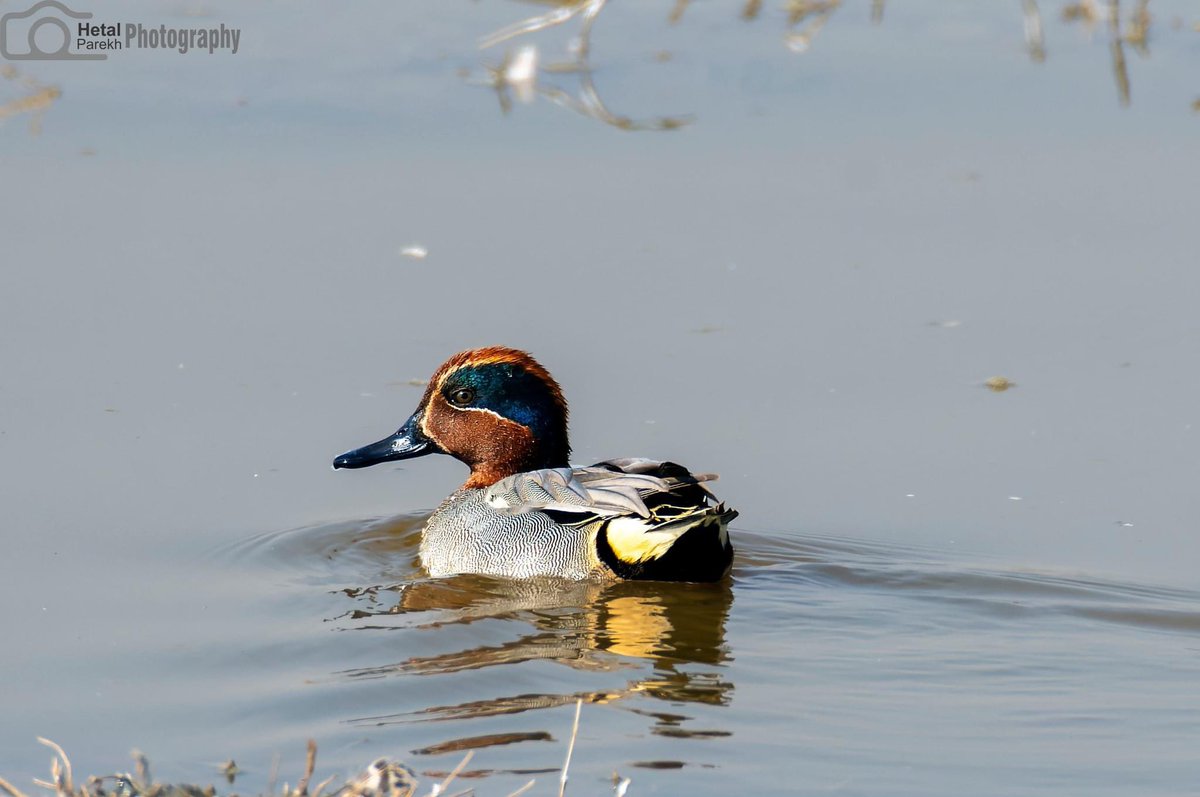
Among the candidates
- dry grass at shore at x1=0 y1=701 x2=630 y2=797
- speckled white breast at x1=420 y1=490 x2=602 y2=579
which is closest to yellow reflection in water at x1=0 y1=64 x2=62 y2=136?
speckled white breast at x1=420 y1=490 x2=602 y2=579

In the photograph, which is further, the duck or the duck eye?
the duck eye

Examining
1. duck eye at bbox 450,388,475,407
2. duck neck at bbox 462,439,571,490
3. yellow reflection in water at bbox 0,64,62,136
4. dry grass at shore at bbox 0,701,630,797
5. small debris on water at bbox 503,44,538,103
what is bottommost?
duck neck at bbox 462,439,571,490

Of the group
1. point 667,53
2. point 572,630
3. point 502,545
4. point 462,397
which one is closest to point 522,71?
point 667,53

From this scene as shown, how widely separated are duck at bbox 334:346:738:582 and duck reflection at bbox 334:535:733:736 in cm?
10

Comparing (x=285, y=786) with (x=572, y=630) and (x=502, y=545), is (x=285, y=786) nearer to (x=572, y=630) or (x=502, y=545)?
(x=572, y=630)

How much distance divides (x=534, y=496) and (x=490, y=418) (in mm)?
703

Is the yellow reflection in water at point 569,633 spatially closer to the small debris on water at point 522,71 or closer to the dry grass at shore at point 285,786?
the dry grass at shore at point 285,786

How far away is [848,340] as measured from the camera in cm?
867

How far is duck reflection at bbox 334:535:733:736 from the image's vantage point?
5711 mm

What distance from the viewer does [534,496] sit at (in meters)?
7.43

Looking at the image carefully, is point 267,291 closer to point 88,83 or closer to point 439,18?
point 88,83

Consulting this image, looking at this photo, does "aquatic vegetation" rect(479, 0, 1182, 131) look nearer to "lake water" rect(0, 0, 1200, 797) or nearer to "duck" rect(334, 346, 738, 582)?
"lake water" rect(0, 0, 1200, 797)

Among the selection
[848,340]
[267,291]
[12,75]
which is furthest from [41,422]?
[12,75]

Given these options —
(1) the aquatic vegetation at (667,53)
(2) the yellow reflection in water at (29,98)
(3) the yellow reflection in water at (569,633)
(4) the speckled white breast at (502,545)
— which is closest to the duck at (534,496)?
(4) the speckled white breast at (502,545)
